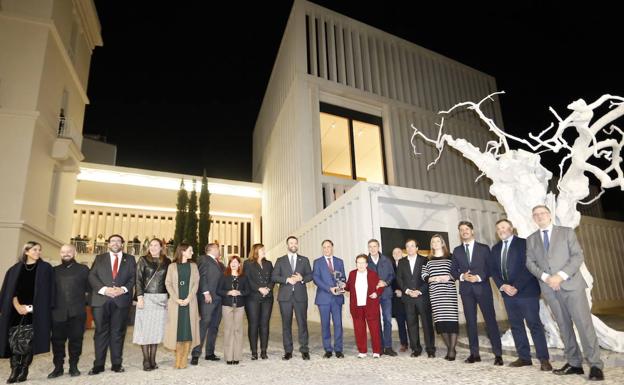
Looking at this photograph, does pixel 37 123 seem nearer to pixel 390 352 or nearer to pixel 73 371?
pixel 73 371

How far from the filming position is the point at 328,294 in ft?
15.0

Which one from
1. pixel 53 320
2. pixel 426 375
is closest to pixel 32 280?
pixel 53 320

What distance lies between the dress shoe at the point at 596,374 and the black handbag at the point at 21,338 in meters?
4.96

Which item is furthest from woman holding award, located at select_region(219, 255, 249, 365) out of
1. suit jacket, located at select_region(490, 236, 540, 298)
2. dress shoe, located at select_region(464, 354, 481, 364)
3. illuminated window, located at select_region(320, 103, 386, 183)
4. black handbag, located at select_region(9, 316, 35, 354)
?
illuminated window, located at select_region(320, 103, 386, 183)

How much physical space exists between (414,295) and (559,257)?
158 cm

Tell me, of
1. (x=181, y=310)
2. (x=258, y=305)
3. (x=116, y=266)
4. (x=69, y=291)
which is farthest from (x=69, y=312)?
(x=258, y=305)

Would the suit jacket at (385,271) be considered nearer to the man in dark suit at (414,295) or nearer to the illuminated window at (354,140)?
the man in dark suit at (414,295)

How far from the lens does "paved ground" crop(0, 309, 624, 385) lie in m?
3.14

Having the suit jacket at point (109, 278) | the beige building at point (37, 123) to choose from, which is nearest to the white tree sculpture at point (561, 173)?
the suit jacket at point (109, 278)

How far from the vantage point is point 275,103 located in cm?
1492

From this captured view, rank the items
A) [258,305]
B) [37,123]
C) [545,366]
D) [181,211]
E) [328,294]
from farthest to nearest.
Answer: [181,211], [37,123], [328,294], [258,305], [545,366]

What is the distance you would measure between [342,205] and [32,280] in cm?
521

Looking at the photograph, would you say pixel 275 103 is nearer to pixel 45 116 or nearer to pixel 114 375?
pixel 45 116

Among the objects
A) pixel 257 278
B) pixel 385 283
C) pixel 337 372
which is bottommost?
pixel 337 372
